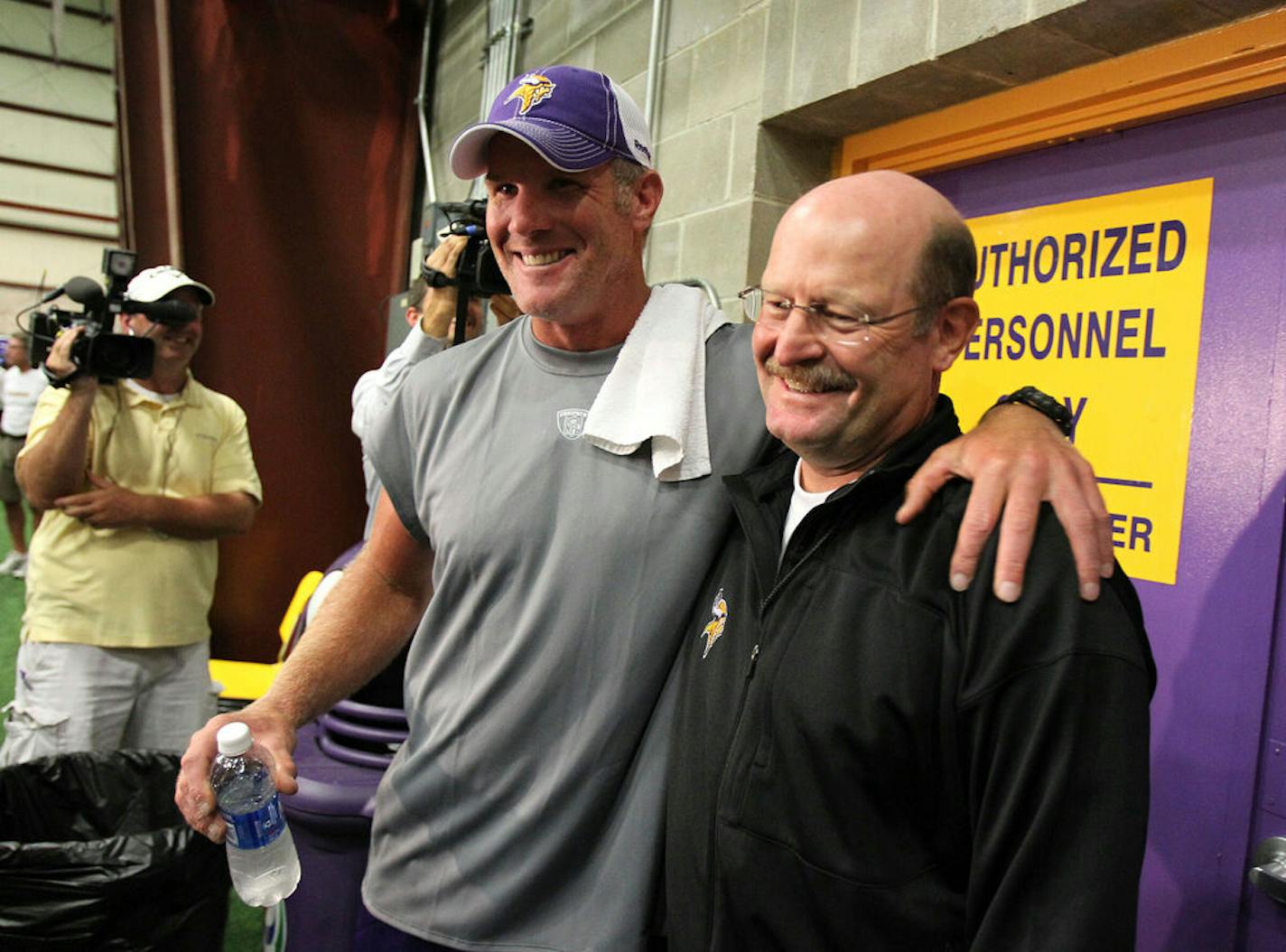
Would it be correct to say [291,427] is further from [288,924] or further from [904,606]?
[904,606]

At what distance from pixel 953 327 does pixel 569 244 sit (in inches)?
20.8

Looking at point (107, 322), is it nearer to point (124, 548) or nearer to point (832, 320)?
point (124, 548)

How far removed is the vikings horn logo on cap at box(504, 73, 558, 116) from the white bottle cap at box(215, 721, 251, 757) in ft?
2.76

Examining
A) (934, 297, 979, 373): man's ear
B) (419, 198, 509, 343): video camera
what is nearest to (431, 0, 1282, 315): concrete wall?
(419, 198, 509, 343): video camera

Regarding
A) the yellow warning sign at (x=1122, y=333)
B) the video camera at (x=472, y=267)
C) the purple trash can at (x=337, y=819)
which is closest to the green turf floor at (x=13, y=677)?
the purple trash can at (x=337, y=819)

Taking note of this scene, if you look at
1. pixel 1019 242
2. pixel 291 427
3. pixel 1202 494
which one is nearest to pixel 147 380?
pixel 291 427

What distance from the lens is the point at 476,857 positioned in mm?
1196

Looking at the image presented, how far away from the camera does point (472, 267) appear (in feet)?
6.63

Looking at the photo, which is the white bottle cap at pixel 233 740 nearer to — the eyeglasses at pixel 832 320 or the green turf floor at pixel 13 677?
the eyeglasses at pixel 832 320

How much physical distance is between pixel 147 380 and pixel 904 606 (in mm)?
2415

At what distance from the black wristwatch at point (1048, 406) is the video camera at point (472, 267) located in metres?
0.98

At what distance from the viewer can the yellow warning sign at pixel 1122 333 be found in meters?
1.63

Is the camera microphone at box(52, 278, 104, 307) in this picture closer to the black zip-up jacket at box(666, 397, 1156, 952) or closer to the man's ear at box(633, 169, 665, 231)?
the man's ear at box(633, 169, 665, 231)

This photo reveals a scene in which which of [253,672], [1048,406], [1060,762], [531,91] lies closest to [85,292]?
[531,91]
